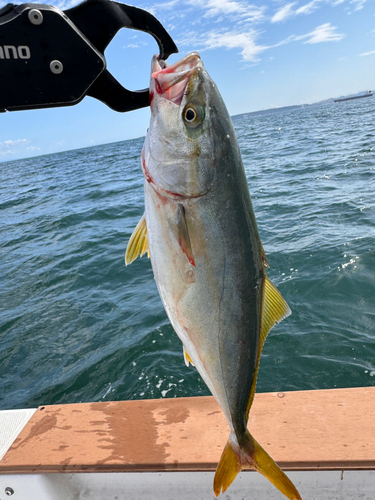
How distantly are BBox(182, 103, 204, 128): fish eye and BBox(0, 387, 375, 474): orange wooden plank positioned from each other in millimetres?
1996

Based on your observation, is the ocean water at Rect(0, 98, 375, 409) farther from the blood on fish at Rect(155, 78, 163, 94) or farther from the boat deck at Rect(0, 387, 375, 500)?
the blood on fish at Rect(155, 78, 163, 94)

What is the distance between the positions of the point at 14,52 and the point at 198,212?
959mm

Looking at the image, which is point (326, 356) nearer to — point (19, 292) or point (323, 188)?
point (19, 292)

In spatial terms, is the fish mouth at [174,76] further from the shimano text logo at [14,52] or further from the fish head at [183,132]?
the shimano text logo at [14,52]

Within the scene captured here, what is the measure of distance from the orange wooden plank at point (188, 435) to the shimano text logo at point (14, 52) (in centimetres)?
233

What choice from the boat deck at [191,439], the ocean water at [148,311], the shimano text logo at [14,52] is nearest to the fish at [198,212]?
the shimano text logo at [14,52]

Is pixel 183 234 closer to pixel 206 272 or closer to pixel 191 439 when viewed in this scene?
pixel 206 272

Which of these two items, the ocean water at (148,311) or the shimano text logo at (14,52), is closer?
the shimano text logo at (14,52)

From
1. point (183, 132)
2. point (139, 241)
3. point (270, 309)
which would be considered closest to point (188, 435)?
point (270, 309)

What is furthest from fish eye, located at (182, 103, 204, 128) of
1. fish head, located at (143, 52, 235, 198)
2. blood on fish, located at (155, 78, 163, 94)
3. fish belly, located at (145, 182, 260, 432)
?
fish belly, located at (145, 182, 260, 432)

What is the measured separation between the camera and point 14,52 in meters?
1.49

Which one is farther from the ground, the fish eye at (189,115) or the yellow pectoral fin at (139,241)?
the fish eye at (189,115)

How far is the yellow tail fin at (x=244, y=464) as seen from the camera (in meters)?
1.63

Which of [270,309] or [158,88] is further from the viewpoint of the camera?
[270,309]
